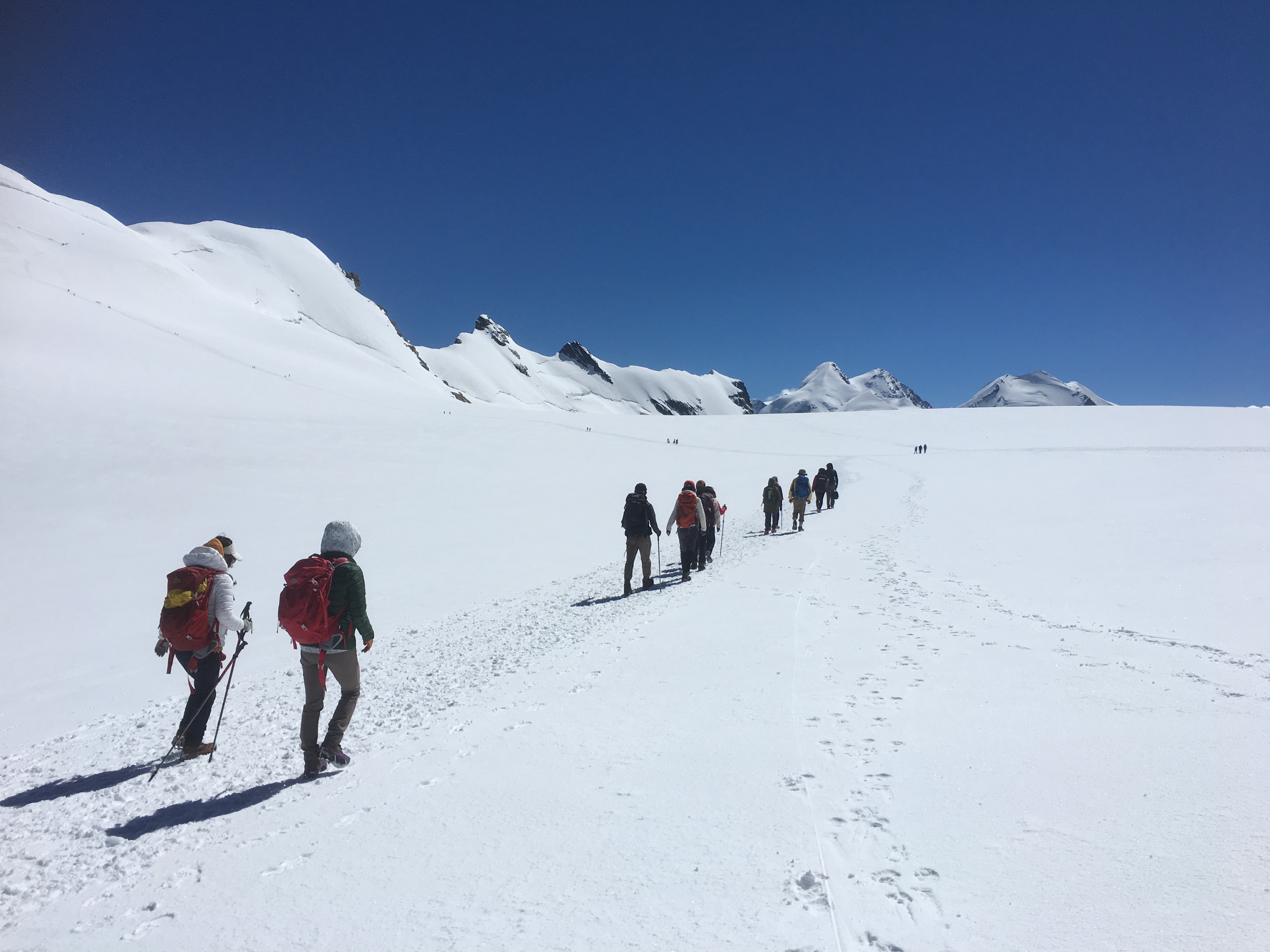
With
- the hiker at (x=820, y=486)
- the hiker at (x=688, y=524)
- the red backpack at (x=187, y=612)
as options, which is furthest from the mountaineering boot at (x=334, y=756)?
the hiker at (x=820, y=486)

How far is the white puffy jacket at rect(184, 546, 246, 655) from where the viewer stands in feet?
17.7

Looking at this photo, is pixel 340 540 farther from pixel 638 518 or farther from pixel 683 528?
pixel 683 528

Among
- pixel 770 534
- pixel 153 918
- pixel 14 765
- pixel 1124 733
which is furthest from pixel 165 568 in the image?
pixel 1124 733

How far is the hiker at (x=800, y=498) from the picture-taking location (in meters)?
19.7

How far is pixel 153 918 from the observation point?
342cm

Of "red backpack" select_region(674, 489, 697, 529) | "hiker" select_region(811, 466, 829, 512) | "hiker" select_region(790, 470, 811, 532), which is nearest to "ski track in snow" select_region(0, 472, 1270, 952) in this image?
"red backpack" select_region(674, 489, 697, 529)

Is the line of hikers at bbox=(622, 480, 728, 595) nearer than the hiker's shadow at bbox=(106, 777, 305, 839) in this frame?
No

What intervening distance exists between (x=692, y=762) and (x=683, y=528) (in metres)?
8.73

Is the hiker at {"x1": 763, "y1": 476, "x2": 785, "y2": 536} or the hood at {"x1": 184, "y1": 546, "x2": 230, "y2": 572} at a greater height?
the hiker at {"x1": 763, "y1": 476, "x2": 785, "y2": 536}

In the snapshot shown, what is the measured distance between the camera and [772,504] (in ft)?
63.1

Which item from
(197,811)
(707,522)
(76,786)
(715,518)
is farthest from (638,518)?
(76,786)

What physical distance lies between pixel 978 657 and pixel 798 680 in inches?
91.2

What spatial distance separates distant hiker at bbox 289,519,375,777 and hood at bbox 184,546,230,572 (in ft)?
3.46

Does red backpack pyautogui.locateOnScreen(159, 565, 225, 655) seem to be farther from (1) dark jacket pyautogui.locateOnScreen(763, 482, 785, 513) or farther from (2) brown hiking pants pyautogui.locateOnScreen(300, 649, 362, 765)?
(1) dark jacket pyautogui.locateOnScreen(763, 482, 785, 513)
